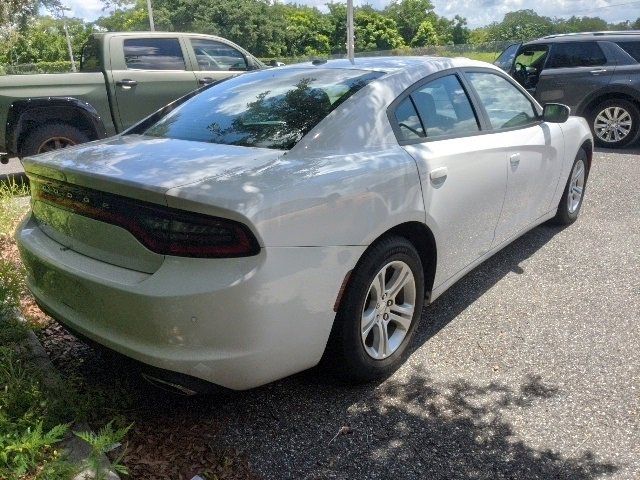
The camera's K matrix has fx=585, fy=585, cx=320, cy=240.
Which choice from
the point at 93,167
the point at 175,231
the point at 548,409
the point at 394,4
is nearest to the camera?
the point at 175,231

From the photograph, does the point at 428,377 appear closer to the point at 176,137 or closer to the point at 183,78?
the point at 176,137

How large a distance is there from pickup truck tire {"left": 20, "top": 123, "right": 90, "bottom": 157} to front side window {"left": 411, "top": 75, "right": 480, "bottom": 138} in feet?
15.2

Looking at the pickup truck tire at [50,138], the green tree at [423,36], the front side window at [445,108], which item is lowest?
the green tree at [423,36]

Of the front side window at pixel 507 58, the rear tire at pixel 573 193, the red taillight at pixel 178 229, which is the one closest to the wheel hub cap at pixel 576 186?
the rear tire at pixel 573 193

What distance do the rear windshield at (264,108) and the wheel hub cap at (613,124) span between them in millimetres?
6974

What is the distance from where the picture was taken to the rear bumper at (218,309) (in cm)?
217

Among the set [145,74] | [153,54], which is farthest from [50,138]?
[153,54]

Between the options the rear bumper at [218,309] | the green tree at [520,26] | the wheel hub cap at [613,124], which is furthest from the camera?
the green tree at [520,26]

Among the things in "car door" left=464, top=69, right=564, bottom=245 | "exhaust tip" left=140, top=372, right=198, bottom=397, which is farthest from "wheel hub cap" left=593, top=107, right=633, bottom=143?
"exhaust tip" left=140, top=372, right=198, bottom=397

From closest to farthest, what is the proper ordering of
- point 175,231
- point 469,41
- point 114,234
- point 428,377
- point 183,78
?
point 175,231 → point 114,234 → point 428,377 → point 183,78 → point 469,41

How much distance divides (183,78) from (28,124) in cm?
205

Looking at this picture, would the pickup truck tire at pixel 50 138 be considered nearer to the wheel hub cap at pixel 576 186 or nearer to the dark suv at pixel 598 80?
the wheel hub cap at pixel 576 186

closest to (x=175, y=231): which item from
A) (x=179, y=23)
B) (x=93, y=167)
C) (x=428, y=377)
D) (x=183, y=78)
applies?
(x=93, y=167)

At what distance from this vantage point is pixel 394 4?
2601 inches
